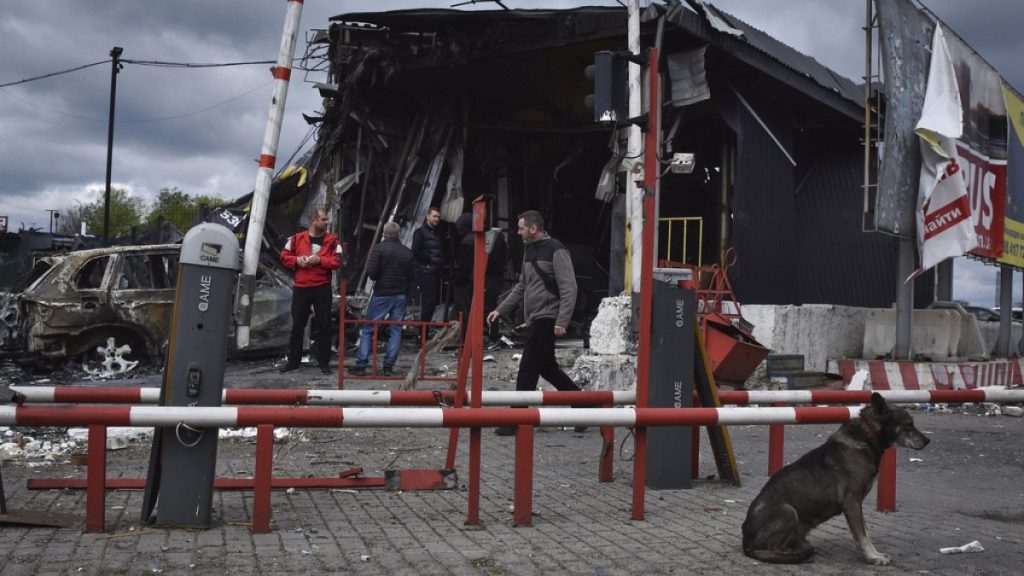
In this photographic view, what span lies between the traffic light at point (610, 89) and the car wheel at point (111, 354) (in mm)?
9351

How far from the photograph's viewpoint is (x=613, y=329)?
37.7 feet

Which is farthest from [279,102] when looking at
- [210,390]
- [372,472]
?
[210,390]

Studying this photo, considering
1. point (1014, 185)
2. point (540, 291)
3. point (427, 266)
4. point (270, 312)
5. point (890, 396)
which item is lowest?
point (890, 396)

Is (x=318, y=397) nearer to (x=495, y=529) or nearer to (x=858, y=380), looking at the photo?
(x=495, y=529)

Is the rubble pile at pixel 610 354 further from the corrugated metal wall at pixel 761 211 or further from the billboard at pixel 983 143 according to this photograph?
the billboard at pixel 983 143

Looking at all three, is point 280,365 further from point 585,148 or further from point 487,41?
point 585,148

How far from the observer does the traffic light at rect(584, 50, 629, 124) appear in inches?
239

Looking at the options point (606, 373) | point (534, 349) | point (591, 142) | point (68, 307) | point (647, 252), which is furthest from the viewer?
point (591, 142)

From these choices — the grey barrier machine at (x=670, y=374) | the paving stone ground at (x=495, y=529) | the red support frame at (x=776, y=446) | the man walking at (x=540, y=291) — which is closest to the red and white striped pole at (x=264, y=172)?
the paving stone ground at (x=495, y=529)

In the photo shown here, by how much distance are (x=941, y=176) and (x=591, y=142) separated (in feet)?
26.9

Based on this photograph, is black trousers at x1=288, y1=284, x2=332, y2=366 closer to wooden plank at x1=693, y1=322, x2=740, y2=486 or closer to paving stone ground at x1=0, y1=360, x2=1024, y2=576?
paving stone ground at x1=0, y1=360, x2=1024, y2=576

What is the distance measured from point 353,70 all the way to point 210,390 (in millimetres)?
13877

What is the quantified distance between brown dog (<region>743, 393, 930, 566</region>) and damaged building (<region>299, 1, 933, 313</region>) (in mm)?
10119

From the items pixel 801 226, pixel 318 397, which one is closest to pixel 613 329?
pixel 318 397
